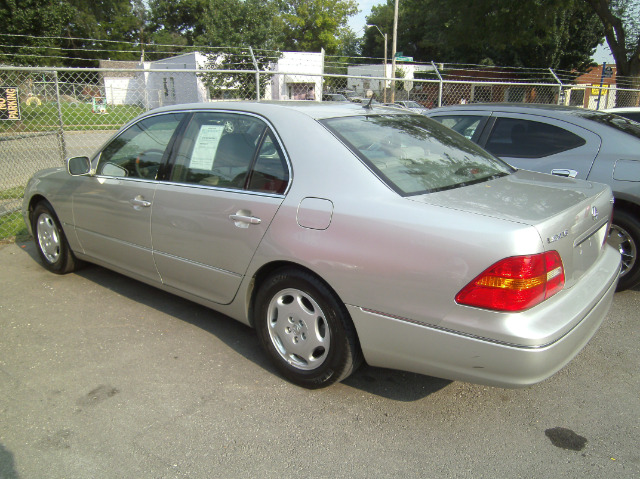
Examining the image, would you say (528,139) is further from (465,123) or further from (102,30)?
(102,30)

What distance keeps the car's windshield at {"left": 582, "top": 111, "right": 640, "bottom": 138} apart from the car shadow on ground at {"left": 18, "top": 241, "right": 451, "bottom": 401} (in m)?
3.18

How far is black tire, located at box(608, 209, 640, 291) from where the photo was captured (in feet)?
14.1

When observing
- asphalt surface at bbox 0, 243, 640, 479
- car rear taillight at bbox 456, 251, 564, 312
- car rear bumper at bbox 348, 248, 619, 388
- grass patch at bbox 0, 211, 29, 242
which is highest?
car rear taillight at bbox 456, 251, 564, 312

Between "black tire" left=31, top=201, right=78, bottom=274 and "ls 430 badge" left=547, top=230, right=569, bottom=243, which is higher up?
"ls 430 badge" left=547, top=230, right=569, bottom=243

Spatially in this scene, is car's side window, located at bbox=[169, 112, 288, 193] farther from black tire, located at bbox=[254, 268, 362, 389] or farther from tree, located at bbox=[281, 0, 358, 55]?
tree, located at bbox=[281, 0, 358, 55]

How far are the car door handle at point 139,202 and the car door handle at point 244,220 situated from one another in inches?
35.9

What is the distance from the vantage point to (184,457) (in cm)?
248

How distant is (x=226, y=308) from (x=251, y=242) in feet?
1.96

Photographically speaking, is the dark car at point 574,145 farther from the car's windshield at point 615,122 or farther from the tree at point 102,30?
the tree at point 102,30

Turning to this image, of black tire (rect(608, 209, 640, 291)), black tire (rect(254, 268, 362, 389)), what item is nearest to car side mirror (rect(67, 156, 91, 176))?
black tire (rect(254, 268, 362, 389))

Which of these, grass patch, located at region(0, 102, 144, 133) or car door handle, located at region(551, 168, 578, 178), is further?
grass patch, located at region(0, 102, 144, 133)

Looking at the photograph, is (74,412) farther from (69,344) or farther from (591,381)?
(591,381)

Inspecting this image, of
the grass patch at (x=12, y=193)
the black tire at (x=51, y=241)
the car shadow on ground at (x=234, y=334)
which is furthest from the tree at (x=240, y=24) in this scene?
the car shadow on ground at (x=234, y=334)

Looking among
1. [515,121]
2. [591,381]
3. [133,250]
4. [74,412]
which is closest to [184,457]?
[74,412]
